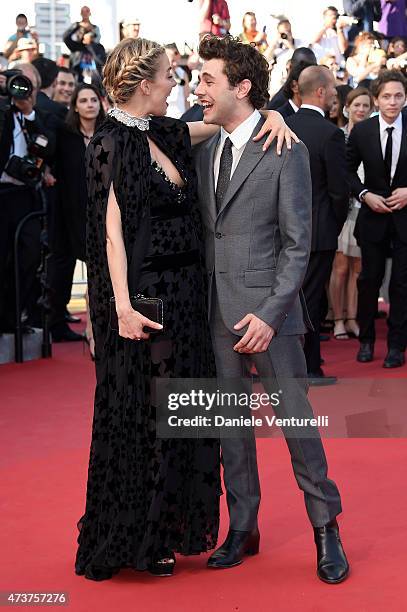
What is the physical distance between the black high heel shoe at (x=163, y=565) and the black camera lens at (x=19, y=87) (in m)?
4.33

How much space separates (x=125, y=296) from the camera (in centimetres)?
350

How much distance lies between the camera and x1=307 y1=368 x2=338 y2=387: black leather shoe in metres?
6.95

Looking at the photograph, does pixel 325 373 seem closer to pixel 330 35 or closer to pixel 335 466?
pixel 335 466

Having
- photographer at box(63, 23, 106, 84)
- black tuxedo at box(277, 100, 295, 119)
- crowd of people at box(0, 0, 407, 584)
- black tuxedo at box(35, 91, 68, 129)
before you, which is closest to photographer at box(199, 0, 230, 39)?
photographer at box(63, 23, 106, 84)

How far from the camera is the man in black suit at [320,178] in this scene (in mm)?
6770

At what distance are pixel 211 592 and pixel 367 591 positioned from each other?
18.9 inches

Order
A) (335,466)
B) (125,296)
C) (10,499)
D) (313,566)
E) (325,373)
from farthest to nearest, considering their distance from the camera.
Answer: (325,373), (335,466), (10,499), (313,566), (125,296)

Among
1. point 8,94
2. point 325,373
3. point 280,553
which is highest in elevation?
point 8,94

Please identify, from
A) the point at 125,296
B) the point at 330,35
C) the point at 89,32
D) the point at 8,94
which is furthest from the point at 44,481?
the point at 330,35

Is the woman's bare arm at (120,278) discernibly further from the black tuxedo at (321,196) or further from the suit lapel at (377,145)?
the suit lapel at (377,145)

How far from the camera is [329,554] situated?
3.62 metres

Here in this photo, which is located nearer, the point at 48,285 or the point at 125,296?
the point at 125,296

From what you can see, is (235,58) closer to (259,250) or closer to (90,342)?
(259,250)

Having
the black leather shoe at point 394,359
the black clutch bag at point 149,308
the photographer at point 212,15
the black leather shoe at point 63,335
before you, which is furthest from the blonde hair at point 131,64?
the photographer at point 212,15
